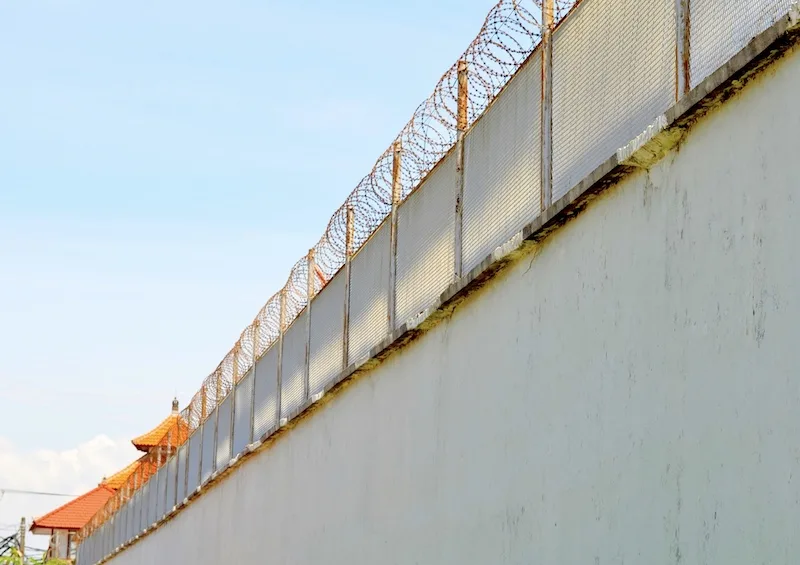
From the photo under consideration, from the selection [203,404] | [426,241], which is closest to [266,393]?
[203,404]

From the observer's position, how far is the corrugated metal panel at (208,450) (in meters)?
16.9

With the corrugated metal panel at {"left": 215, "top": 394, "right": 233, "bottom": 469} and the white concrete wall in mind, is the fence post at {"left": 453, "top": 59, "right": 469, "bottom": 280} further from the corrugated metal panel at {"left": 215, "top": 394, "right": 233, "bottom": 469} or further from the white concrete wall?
the corrugated metal panel at {"left": 215, "top": 394, "right": 233, "bottom": 469}

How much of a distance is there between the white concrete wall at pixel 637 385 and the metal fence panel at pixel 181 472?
34.3ft

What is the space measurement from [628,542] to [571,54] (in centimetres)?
257

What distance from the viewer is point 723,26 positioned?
5.40 metres

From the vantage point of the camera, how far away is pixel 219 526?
15742 mm

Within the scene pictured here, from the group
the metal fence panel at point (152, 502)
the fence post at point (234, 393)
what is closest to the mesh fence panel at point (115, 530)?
the metal fence panel at point (152, 502)

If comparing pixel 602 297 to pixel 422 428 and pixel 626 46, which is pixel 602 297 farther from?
pixel 422 428

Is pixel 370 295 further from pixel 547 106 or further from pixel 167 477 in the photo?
pixel 167 477

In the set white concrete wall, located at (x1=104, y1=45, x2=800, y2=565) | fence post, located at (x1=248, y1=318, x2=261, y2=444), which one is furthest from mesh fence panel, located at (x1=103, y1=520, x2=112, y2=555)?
white concrete wall, located at (x1=104, y1=45, x2=800, y2=565)

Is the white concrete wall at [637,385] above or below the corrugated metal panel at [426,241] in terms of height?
below

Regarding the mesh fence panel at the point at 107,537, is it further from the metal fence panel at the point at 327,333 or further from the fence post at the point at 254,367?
the metal fence panel at the point at 327,333

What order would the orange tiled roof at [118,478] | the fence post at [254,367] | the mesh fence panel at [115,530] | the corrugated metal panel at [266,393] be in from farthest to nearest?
the orange tiled roof at [118,478] → the mesh fence panel at [115,530] → the fence post at [254,367] → the corrugated metal panel at [266,393]

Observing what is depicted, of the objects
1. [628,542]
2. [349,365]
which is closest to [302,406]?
[349,365]
